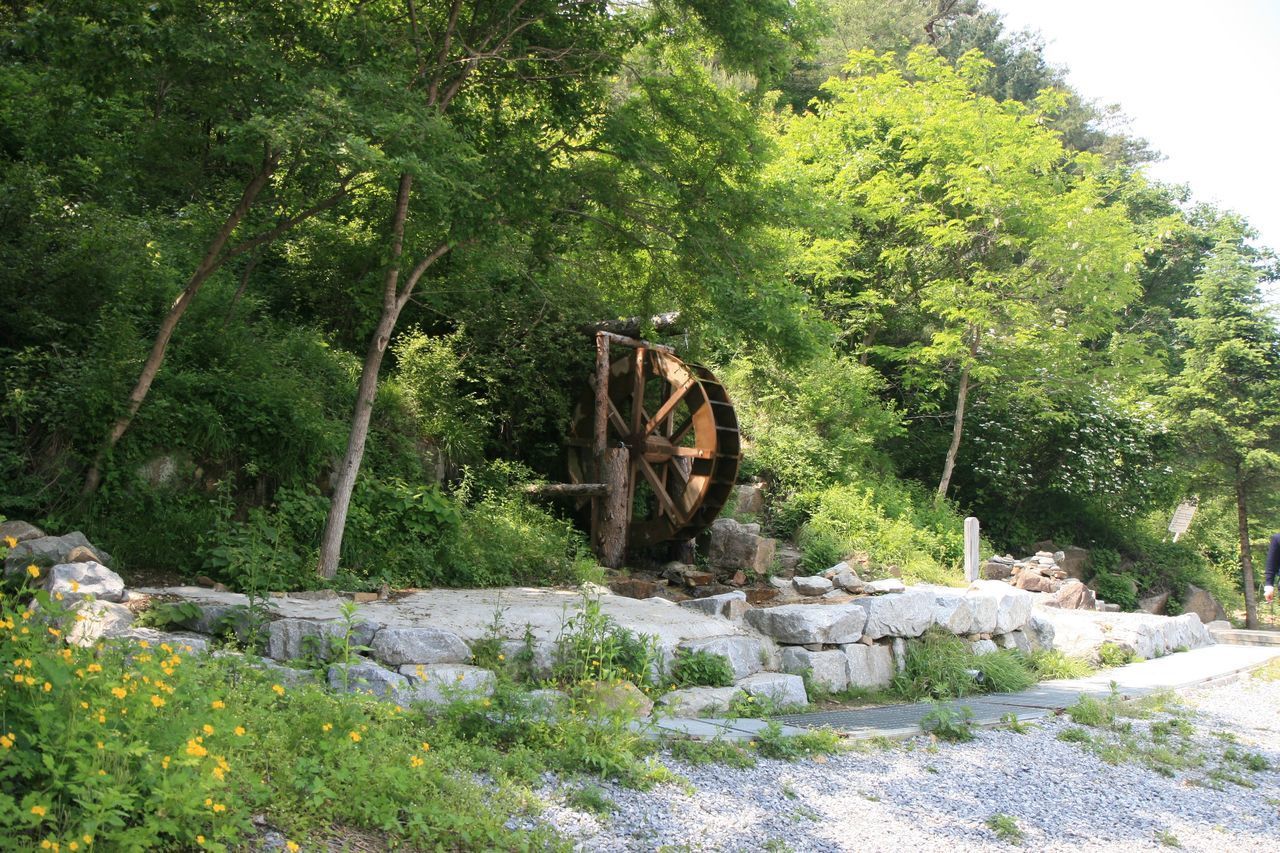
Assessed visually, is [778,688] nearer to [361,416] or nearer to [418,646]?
[418,646]

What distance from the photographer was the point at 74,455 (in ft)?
23.6

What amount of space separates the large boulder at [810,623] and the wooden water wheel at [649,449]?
4646mm

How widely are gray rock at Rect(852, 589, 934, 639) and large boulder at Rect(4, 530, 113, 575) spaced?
5.53 metres

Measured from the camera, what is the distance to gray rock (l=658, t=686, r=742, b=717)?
580cm

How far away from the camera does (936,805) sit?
4.47 metres

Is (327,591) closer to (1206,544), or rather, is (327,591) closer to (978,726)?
(978,726)

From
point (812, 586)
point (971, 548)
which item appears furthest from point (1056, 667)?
point (971, 548)

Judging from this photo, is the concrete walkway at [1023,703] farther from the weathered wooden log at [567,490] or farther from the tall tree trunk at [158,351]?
the weathered wooden log at [567,490]

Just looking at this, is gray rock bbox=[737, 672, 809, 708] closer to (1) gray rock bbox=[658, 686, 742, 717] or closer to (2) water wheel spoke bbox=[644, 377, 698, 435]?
(1) gray rock bbox=[658, 686, 742, 717]

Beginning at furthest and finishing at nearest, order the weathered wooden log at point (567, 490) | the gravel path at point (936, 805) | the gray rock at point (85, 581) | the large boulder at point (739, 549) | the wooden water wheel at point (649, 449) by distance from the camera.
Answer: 1. the large boulder at point (739, 549)
2. the wooden water wheel at point (649, 449)
3. the weathered wooden log at point (567, 490)
4. the gray rock at point (85, 581)
5. the gravel path at point (936, 805)

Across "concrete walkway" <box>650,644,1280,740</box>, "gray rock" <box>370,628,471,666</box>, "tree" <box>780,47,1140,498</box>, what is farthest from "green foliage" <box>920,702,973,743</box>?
"tree" <box>780,47,1140,498</box>

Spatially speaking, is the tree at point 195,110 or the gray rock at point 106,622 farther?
the tree at point 195,110

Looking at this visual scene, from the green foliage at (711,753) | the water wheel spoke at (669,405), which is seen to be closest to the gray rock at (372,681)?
the green foliage at (711,753)

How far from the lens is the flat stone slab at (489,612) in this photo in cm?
616
